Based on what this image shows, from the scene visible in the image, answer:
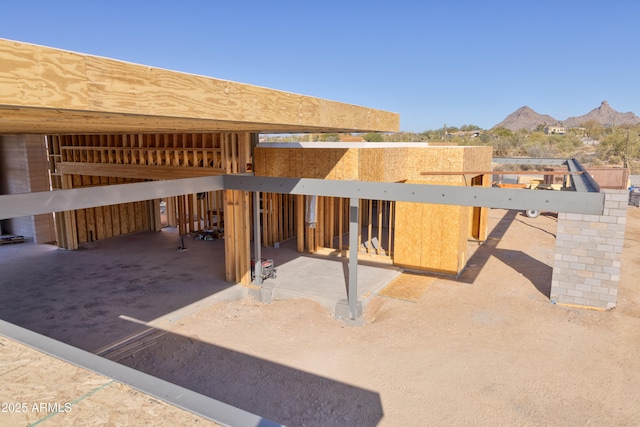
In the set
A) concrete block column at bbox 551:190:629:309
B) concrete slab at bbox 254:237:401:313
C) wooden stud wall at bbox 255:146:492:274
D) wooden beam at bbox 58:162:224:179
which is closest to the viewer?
wooden stud wall at bbox 255:146:492:274

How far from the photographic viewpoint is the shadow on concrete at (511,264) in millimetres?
11633

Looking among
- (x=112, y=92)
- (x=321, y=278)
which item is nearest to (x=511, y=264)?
(x=321, y=278)

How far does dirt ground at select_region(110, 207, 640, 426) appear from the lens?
6.08m

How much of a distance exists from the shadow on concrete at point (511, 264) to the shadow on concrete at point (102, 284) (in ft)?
23.6

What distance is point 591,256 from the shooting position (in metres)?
9.88

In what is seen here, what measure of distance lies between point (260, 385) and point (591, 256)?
8208 millimetres

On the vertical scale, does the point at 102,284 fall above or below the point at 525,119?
below

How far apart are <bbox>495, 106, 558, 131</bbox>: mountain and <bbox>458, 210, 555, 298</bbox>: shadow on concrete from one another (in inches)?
5594

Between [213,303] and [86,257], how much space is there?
626cm

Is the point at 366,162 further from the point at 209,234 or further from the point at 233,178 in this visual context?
the point at 209,234

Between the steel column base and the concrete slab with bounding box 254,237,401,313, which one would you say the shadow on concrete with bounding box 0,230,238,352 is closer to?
the concrete slab with bounding box 254,237,401,313

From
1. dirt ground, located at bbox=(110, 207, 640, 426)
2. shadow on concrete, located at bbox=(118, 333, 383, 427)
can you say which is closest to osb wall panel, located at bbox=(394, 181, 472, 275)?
dirt ground, located at bbox=(110, 207, 640, 426)

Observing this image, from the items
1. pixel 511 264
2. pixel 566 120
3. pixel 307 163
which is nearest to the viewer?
pixel 307 163

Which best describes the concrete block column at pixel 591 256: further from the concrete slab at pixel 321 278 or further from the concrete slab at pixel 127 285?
the concrete slab at pixel 127 285
